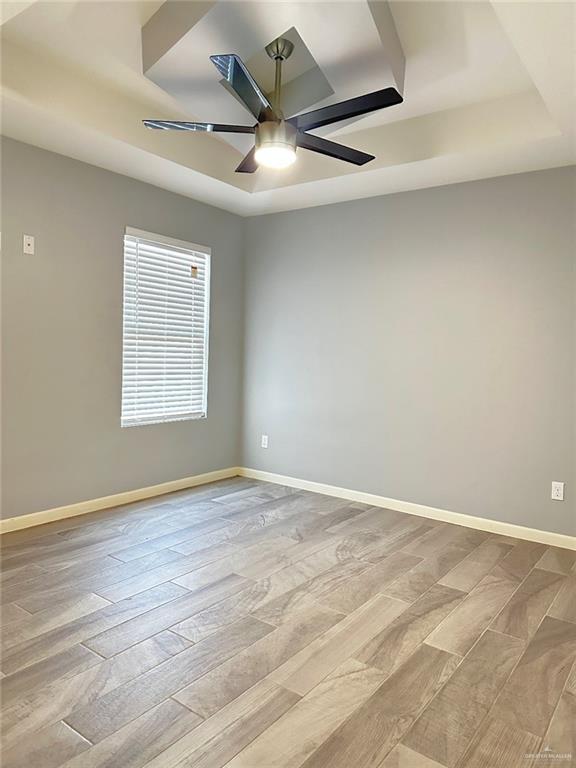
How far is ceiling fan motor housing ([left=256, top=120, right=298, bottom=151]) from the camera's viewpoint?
2.44m

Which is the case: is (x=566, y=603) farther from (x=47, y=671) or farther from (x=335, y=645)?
(x=47, y=671)

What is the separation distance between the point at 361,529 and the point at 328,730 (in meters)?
2.00

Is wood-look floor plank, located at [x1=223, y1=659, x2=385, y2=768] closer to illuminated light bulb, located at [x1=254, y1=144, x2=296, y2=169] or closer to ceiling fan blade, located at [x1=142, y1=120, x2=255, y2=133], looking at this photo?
illuminated light bulb, located at [x1=254, y1=144, x2=296, y2=169]

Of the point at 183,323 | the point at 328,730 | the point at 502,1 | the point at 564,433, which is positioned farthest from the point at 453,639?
the point at 183,323

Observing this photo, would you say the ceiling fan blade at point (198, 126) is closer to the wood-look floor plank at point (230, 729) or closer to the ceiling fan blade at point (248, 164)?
the ceiling fan blade at point (248, 164)

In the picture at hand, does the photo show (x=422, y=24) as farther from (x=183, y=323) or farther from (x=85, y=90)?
(x=183, y=323)

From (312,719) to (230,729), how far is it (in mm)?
273

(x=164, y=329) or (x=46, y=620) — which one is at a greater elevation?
(x=164, y=329)

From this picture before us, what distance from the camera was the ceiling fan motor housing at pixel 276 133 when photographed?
244cm

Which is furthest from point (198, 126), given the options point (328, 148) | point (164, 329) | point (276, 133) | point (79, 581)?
point (79, 581)

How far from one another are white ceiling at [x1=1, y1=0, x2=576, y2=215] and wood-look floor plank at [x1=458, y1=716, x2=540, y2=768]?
2.57m

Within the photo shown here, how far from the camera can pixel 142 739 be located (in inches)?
62.2

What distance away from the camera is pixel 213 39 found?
2381mm

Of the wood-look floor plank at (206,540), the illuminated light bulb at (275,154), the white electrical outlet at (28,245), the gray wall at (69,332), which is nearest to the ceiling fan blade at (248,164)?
the illuminated light bulb at (275,154)
